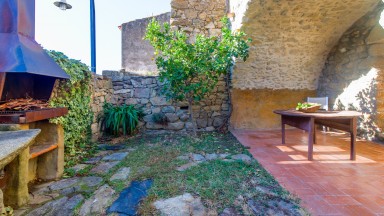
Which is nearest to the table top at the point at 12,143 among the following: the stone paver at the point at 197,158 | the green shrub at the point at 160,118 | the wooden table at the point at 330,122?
the stone paver at the point at 197,158

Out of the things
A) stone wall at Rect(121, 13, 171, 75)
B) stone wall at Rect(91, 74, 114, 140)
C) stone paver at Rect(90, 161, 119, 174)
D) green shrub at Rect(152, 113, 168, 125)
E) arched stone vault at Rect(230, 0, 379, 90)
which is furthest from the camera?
stone wall at Rect(121, 13, 171, 75)

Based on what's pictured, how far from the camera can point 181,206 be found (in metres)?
1.62

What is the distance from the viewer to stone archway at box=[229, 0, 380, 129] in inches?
144

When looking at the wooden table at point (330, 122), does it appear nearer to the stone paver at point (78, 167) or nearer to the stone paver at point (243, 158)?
the stone paver at point (243, 158)

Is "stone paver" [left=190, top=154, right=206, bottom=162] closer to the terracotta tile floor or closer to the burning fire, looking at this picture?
the terracotta tile floor

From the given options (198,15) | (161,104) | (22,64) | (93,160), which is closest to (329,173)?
(93,160)

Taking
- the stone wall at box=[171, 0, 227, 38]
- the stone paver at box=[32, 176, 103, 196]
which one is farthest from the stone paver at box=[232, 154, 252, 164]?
the stone wall at box=[171, 0, 227, 38]

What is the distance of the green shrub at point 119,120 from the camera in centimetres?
430

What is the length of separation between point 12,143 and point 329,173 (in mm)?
3003

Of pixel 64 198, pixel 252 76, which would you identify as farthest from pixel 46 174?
pixel 252 76

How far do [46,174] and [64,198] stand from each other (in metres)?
0.65

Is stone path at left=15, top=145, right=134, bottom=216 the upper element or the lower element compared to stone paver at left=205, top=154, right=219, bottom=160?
lower

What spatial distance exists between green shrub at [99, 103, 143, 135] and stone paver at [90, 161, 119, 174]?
1.65 metres

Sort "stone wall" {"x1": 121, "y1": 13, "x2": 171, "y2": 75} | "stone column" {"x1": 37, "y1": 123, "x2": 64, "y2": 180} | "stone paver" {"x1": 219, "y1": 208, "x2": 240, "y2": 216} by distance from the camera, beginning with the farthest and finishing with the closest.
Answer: "stone wall" {"x1": 121, "y1": 13, "x2": 171, "y2": 75} < "stone column" {"x1": 37, "y1": 123, "x2": 64, "y2": 180} < "stone paver" {"x1": 219, "y1": 208, "x2": 240, "y2": 216}
